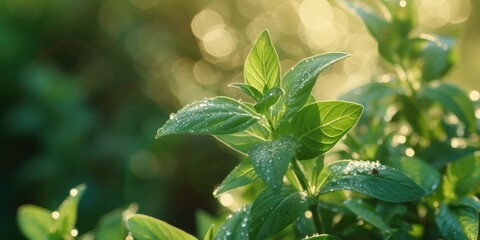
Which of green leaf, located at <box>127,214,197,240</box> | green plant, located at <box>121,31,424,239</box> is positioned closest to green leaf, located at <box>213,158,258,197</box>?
green plant, located at <box>121,31,424,239</box>

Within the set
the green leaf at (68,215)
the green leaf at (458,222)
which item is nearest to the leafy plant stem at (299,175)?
the green leaf at (458,222)

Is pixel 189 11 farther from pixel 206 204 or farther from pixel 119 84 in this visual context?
pixel 206 204

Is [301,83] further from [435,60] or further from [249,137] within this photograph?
[435,60]

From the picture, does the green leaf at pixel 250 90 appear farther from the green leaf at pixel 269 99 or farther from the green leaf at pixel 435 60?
the green leaf at pixel 435 60

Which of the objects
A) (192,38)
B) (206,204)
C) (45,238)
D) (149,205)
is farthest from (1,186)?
(45,238)

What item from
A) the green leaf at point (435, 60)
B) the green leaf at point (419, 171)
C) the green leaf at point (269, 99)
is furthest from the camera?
the green leaf at point (435, 60)

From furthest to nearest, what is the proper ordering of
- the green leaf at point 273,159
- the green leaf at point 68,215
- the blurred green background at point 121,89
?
the blurred green background at point 121,89 < the green leaf at point 68,215 < the green leaf at point 273,159

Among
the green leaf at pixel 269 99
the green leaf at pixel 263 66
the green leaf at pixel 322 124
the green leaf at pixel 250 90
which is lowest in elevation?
the green leaf at pixel 322 124

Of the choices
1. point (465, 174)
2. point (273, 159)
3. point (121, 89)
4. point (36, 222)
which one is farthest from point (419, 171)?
point (121, 89)
